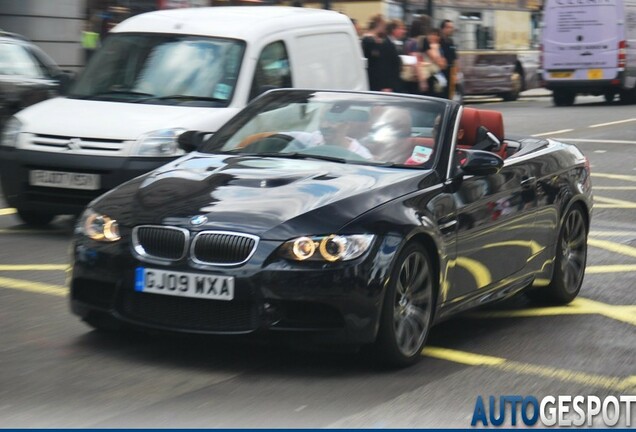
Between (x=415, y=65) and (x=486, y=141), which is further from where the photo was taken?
(x=415, y=65)

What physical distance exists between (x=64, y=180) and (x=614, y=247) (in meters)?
4.29

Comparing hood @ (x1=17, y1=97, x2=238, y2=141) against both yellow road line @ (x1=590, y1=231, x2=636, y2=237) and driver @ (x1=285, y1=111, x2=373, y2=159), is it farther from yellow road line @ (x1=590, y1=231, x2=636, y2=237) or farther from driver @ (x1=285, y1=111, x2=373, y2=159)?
driver @ (x1=285, y1=111, x2=373, y2=159)

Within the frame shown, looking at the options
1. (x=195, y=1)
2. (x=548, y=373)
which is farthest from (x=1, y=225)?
(x=195, y=1)

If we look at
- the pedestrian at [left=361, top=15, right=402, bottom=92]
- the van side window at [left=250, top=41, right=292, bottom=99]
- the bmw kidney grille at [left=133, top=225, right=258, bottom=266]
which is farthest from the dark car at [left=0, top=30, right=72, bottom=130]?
the bmw kidney grille at [left=133, top=225, right=258, bottom=266]

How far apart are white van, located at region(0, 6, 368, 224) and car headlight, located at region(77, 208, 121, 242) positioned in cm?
381

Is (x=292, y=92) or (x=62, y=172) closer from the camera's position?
(x=292, y=92)

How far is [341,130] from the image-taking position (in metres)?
7.47

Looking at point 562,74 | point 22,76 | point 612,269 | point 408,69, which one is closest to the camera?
point 612,269

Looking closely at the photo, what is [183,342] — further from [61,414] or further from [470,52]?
[470,52]

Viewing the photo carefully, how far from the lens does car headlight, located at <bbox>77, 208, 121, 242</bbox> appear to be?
255 inches

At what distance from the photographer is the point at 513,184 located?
768 cm

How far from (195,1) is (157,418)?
26605mm

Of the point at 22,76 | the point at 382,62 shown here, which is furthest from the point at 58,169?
the point at 382,62

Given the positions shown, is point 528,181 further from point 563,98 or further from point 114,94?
point 563,98
